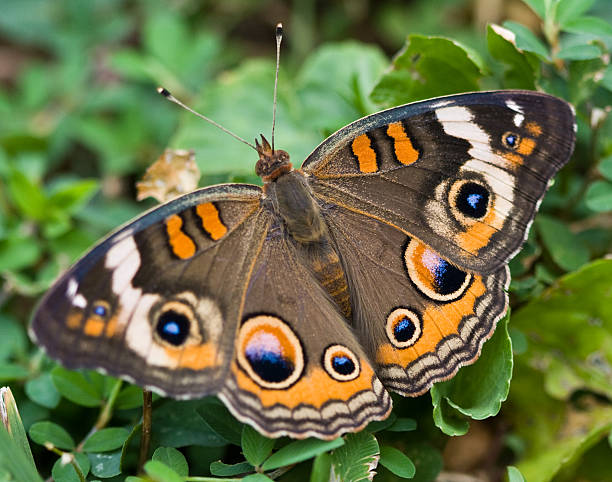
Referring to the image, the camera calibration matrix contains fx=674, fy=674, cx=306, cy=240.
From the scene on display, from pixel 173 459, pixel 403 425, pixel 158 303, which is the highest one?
pixel 158 303

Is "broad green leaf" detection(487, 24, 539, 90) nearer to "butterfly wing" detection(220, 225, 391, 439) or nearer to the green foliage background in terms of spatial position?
the green foliage background

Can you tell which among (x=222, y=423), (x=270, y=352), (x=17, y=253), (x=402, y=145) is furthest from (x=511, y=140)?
(x=17, y=253)

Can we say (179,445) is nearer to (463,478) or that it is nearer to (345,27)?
(463,478)

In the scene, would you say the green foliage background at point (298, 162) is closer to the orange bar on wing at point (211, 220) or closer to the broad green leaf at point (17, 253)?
the broad green leaf at point (17, 253)

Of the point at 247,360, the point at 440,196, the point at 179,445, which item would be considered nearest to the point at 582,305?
the point at 440,196

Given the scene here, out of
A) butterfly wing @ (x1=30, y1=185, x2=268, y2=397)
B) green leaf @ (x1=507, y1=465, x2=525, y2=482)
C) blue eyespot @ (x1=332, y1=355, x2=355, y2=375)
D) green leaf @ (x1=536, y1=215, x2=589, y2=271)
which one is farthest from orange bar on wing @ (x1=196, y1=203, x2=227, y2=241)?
green leaf @ (x1=536, y1=215, x2=589, y2=271)

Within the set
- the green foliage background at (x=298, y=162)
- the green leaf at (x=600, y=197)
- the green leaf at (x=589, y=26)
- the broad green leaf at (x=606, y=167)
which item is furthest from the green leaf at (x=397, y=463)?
the green leaf at (x=589, y=26)

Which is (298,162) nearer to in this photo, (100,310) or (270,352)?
(270,352)
